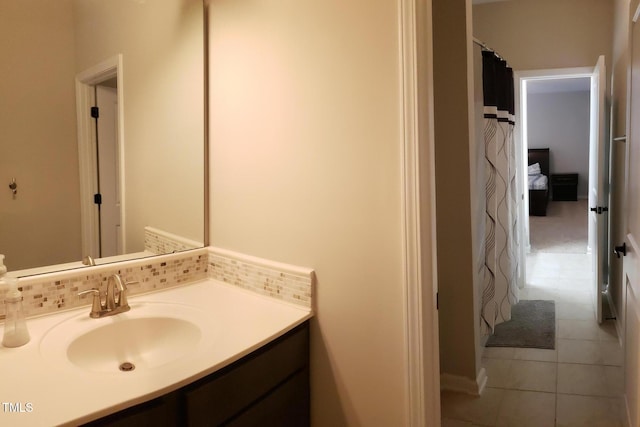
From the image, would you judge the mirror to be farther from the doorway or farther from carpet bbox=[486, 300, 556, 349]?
the doorway

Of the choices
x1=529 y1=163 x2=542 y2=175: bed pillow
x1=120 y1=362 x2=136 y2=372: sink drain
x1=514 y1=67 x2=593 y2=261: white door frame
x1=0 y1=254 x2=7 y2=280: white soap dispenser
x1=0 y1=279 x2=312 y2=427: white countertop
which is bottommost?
x1=120 y1=362 x2=136 y2=372: sink drain

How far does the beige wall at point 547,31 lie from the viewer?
13.7 feet

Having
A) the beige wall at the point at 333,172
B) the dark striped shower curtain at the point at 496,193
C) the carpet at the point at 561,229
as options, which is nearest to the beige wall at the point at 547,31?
the dark striped shower curtain at the point at 496,193

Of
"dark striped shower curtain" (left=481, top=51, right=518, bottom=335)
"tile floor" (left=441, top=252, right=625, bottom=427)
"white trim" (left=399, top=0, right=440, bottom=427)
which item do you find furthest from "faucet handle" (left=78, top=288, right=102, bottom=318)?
"dark striped shower curtain" (left=481, top=51, right=518, bottom=335)

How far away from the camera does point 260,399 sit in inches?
51.8

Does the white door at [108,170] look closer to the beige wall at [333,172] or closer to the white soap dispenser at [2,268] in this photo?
the white soap dispenser at [2,268]

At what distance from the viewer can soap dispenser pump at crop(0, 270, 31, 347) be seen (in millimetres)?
1233

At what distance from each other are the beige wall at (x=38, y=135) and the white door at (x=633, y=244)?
6.92 ft

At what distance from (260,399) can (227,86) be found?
118cm

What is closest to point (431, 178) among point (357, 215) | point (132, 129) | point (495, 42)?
point (357, 215)

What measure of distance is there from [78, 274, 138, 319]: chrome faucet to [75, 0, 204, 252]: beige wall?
210mm

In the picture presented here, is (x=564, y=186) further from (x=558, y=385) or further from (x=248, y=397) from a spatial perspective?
(x=248, y=397)

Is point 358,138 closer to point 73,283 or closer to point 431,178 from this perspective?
point 431,178

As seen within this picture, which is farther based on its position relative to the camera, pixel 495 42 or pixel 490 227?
pixel 495 42
